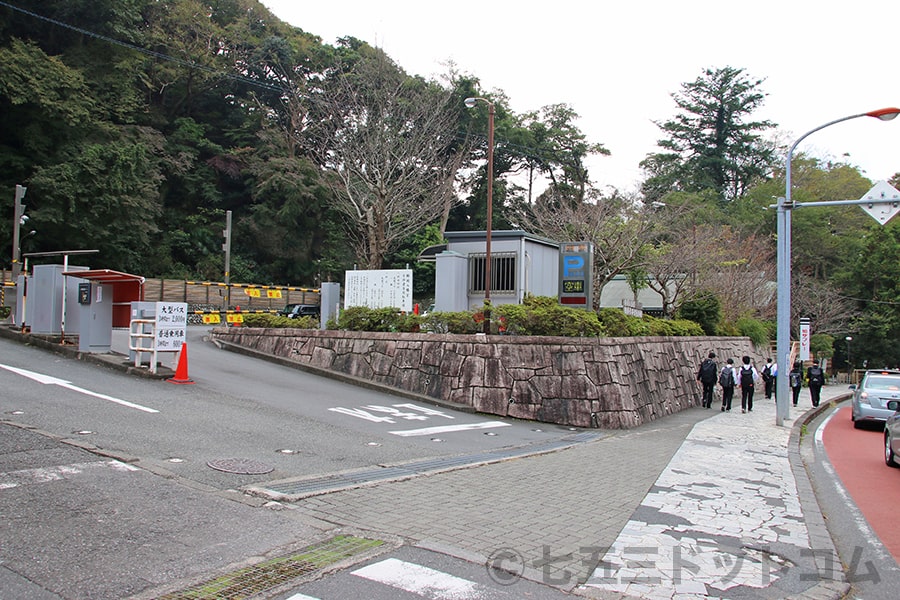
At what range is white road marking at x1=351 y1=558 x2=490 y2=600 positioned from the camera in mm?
4223

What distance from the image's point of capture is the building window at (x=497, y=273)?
1833cm

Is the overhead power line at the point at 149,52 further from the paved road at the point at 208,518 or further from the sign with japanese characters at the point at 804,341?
the sign with japanese characters at the point at 804,341

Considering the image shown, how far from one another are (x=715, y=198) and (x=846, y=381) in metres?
20.2

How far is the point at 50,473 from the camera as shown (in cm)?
623

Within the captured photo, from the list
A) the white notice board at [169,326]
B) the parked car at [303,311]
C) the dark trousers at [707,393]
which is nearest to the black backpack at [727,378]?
the dark trousers at [707,393]

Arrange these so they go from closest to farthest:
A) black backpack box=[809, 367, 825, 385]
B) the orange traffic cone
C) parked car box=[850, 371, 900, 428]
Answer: the orange traffic cone < parked car box=[850, 371, 900, 428] < black backpack box=[809, 367, 825, 385]

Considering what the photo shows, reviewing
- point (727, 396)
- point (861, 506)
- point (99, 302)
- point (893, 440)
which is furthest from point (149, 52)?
point (861, 506)

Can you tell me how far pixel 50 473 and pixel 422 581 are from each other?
4.20 metres

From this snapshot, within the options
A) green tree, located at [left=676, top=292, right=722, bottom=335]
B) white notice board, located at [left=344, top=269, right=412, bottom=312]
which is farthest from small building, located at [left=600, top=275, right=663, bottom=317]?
white notice board, located at [left=344, top=269, right=412, bottom=312]

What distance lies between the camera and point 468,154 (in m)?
44.0

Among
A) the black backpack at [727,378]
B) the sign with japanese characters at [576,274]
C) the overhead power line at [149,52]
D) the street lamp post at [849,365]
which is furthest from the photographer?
the street lamp post at [849,365]

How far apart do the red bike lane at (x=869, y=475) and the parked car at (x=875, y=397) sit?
371 millimetres

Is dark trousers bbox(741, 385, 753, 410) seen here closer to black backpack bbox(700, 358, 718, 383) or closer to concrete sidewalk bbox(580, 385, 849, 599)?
black backpack bbox(700, 358, 718, 383)

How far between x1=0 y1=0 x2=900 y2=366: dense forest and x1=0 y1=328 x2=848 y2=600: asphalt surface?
18749 mm
